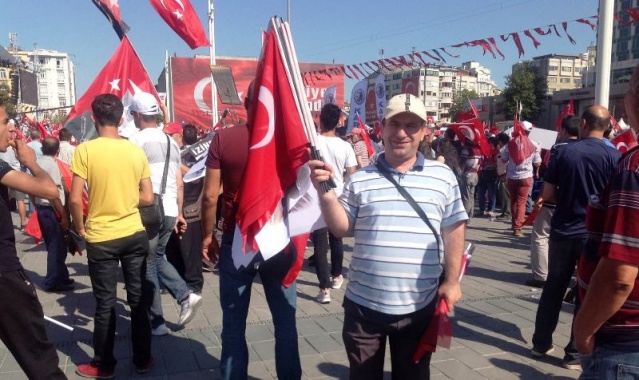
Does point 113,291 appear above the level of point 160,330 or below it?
above

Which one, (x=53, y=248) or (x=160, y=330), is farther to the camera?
(x=53, y=248)

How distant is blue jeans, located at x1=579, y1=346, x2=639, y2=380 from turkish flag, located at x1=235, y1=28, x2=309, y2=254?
1430mm

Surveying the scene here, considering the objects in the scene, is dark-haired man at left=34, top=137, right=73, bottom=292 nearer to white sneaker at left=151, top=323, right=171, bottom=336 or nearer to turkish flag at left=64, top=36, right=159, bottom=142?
turkish flag at left=64, top=36, right=159, bottom=142

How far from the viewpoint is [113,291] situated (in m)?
3.71

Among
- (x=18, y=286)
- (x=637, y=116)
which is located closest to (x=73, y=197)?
(x=18, y=286)

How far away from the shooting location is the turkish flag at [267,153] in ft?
8.13

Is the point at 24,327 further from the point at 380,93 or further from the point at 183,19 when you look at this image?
the point at 380,93

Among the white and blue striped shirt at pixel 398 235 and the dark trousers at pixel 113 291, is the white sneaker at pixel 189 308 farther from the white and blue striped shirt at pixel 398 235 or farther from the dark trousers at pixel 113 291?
the white and blue striped shirt at pixel 398 235

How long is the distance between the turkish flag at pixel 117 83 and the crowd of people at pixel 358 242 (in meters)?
1.76

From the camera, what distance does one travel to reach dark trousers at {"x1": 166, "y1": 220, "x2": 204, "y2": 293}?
571 centimetres

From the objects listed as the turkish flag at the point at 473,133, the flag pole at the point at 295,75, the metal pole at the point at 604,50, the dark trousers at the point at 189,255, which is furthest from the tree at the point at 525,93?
the flag pole at the point at 295,75

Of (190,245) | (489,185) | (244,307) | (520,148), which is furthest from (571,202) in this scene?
(489,185)

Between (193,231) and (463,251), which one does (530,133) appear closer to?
(193,231)

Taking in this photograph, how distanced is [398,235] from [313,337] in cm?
235
